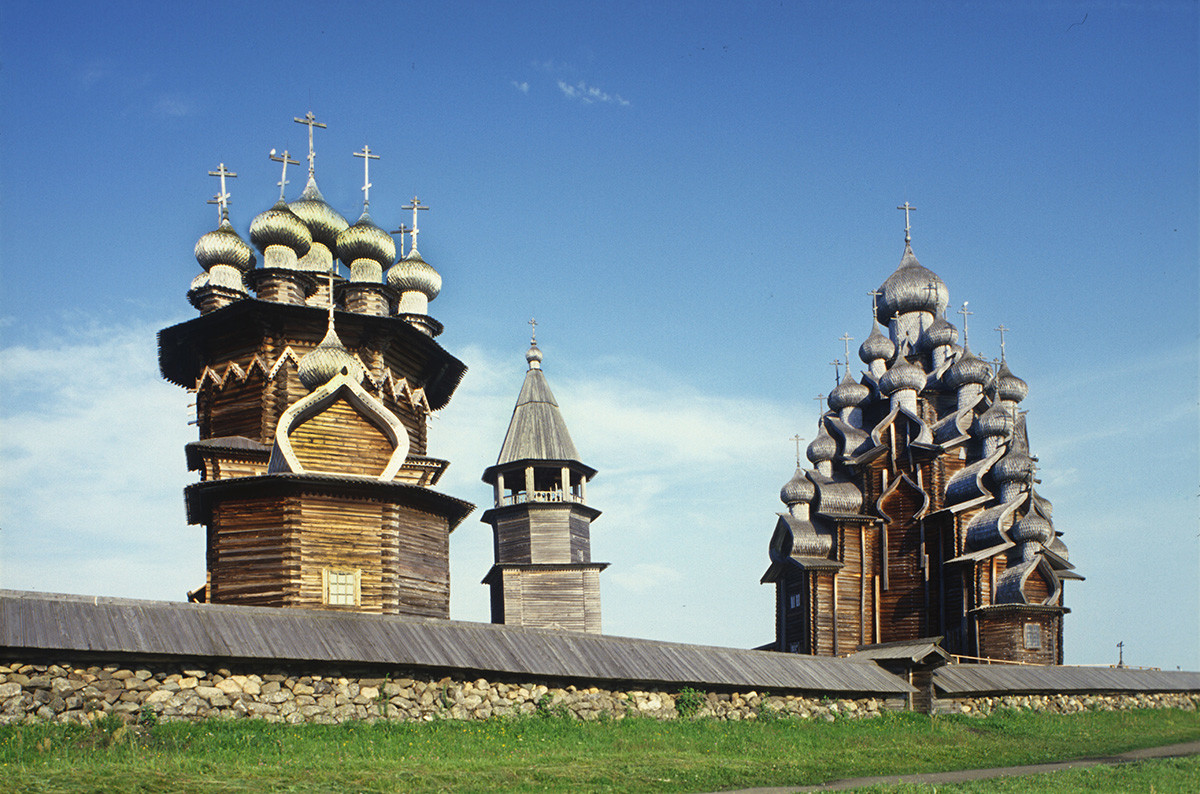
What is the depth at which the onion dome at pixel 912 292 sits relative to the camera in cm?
4194

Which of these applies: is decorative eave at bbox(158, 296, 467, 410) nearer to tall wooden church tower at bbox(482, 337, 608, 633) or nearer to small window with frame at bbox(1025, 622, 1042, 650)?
tall wooden church tower at bbox(482, 337, 608, 633)

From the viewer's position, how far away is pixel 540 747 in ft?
48.4

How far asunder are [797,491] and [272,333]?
60.5ft

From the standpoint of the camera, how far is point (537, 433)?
35094 mm

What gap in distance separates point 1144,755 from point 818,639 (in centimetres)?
1790

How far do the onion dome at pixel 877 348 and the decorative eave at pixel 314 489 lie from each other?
2260cm

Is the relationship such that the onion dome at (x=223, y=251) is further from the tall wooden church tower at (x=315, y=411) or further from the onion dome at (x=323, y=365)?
the onion dome at (x=323, y=365)

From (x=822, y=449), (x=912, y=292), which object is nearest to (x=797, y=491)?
(x=822, y=449)

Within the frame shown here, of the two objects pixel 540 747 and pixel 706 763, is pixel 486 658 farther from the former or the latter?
pixel 706 763

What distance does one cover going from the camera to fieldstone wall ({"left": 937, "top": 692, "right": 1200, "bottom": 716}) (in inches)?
867

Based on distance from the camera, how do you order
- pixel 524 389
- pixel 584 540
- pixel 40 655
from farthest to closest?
pixel 524 389 < pixel 584 540 < pixel 40 655

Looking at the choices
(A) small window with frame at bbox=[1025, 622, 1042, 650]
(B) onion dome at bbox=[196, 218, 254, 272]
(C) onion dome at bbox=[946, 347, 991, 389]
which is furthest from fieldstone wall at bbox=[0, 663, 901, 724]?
(C) onion dome at bbox=[946, 347, 991, 389]

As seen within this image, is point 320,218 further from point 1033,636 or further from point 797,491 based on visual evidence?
point 1033,636

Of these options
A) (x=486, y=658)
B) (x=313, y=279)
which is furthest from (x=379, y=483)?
(x=313, y=279)
